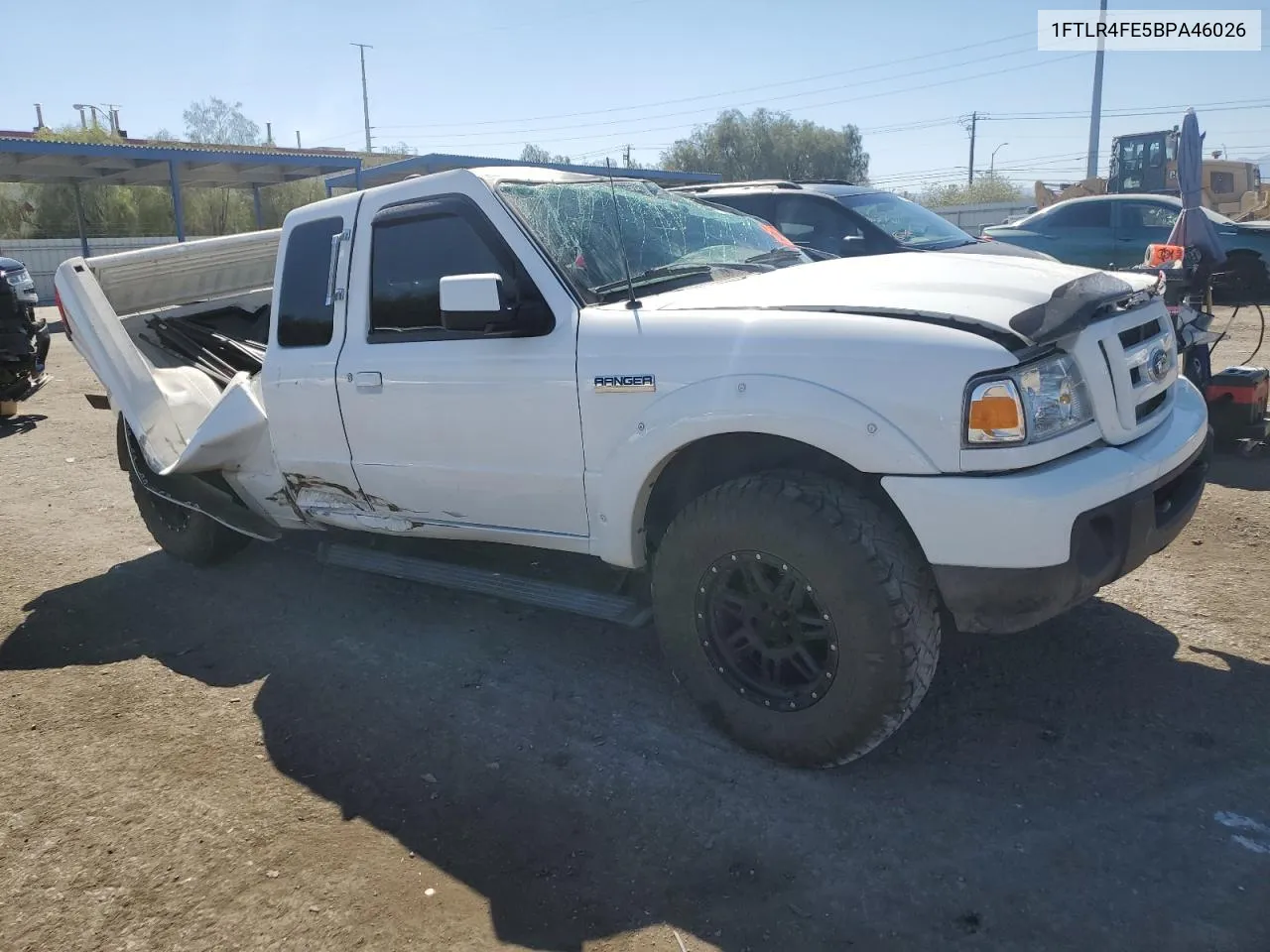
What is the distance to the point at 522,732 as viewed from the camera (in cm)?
361

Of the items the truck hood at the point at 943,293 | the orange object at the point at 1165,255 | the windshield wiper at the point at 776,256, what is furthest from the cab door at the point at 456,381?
the orange object at the point at 1165,255

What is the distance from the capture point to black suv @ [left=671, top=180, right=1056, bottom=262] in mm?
8609

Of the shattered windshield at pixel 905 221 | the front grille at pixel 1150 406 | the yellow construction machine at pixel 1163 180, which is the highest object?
the yellow construction machine at pixel 1163 180

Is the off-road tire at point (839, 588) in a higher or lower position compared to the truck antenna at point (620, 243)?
lower

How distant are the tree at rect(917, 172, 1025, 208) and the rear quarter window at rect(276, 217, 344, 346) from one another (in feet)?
184

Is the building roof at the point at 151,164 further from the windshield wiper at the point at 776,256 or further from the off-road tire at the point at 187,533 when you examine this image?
the windshield wiper at the point at 776,256

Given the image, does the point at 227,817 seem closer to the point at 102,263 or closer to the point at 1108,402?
the point at 1108,402

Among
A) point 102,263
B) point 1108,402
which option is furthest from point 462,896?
point 102,263

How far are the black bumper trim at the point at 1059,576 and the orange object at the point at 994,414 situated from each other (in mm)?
331

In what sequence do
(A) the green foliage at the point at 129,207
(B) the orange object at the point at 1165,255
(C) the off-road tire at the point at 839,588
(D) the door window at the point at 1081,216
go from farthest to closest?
(A) the green foliage at the point at 129,207 → (D) the door window at the point at 1081,216 → (B) the orange object at the point at 1165,255 → (C) the off-road tire at the point at 839,588

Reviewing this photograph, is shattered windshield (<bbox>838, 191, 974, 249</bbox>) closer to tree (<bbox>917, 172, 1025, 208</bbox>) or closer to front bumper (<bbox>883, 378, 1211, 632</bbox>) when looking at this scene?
front bumper (<bbox>883, 378, 1211, 632</bbox>)

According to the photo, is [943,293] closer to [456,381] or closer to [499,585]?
[456,381]

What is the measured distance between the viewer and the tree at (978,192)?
5822cm

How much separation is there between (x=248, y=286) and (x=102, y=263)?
3.59 ft
